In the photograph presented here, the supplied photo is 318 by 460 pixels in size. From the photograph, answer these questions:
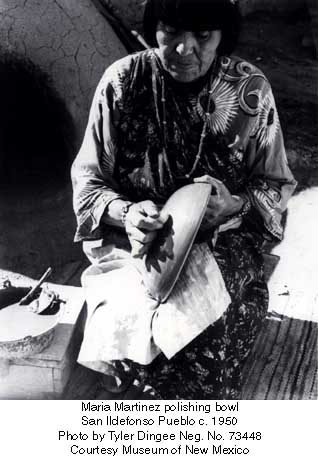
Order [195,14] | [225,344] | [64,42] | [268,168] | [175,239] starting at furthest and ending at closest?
[64,42] < [268,168] < [225,344] < [175,239] < [195,14]

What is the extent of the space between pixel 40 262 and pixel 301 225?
1.42 meters

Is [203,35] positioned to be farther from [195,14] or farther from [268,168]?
[268,168]

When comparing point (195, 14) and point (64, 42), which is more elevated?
point (195, 14)

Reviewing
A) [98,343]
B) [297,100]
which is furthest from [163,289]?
[297,100]

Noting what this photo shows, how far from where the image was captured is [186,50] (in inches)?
68.6

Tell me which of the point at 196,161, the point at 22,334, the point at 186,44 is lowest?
the point at 22,334

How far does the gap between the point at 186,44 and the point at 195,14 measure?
10 centimetres

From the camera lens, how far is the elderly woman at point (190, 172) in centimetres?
185

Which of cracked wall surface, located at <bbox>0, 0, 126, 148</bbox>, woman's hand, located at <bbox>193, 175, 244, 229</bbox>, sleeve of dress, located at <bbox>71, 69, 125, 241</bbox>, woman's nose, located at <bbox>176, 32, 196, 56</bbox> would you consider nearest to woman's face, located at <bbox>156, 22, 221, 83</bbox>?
woman's nose, located at <bbox>176, 32, 196, 56</bbox>

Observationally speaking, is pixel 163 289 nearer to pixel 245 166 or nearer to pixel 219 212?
pixel 219 212

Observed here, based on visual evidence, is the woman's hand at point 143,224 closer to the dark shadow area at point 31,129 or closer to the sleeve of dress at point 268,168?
the sleeve of dress at point 268,168

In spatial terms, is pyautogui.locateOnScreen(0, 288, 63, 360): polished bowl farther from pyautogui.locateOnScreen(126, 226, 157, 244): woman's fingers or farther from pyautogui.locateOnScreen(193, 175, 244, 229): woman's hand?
pyautogui.locateOnScreen(193, 175, 244, 229): woman's hand

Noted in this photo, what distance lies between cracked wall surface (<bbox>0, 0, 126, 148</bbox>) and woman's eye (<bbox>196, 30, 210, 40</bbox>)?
3.05 ft

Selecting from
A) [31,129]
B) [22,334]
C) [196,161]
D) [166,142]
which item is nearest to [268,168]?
[196,161]
